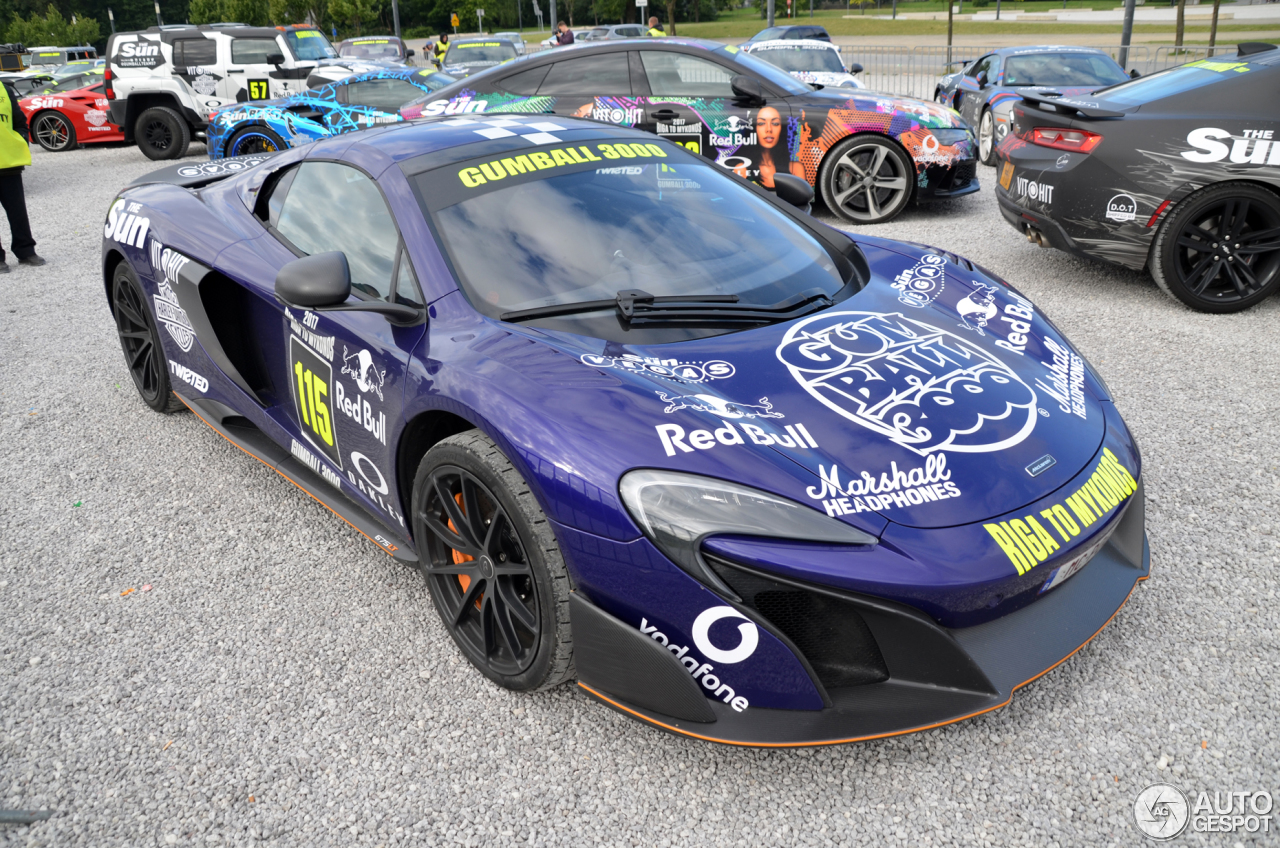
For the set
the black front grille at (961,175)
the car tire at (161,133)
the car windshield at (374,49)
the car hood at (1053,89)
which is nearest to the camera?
the black front grille at (961,175)

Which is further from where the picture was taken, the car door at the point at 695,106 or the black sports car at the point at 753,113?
the car door at the point at 695,106

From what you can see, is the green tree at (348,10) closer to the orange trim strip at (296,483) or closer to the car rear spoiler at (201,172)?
the car rear spoiler at (201,172)

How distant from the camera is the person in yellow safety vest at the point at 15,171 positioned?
21.4 feet

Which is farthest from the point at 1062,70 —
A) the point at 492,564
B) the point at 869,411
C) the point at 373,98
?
the point at 492,564

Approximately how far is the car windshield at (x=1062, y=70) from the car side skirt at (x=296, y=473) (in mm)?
9123

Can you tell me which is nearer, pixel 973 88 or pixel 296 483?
pixel 296 483

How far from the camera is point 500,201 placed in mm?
2637

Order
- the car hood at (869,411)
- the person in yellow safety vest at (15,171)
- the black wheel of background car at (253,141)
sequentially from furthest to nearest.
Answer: the black wheel of background car at (253,141), the person in yellow safety vest at (15,171), the car hood at (869,411)

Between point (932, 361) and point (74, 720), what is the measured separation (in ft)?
7.97

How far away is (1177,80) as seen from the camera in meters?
5.06

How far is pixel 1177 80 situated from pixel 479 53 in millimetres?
14796

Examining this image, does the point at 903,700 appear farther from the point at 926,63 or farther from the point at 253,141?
the point at 926,63

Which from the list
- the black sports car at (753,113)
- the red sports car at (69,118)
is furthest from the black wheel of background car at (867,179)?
the red sports car at (69,118)

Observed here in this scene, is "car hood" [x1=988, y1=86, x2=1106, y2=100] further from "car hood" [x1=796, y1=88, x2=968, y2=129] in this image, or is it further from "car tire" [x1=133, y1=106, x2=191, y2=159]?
"car tire" [x1=133, y1=106, x2=191, y2=159]
